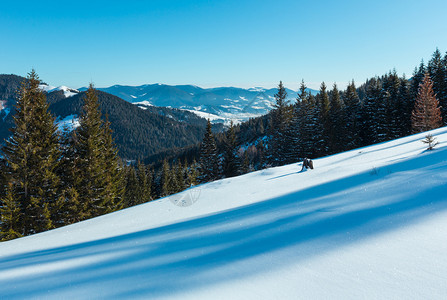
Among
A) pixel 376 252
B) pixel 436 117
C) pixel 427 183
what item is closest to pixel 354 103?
pixel 436 117

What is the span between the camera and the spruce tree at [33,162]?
1544 centimetres

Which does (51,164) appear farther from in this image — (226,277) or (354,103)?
(354,103)

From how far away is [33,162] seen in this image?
627 inches

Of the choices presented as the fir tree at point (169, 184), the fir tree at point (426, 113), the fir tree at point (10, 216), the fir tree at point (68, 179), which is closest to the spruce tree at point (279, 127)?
the fir tree at point (426, 113)

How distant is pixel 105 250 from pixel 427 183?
674cm

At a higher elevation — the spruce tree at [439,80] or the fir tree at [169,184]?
the spruce tree at [439,80]

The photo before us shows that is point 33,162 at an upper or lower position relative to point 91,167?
upper

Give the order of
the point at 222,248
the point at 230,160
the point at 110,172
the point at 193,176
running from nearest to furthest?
1. the point at 222,248
2. the point at 110,172
3. the point at 230,160
4. the point at 193,176

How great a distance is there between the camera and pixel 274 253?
3.12 metres

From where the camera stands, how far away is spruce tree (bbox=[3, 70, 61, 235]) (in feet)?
50.6

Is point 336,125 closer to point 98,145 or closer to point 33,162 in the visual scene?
point 98,145

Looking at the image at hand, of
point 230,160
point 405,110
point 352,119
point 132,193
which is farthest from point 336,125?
point 132,193

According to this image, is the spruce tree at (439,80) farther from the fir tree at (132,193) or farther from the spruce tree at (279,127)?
the fir tree at (132,193)

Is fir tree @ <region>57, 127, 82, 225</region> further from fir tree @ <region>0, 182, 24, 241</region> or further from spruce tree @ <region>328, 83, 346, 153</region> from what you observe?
spruce tree @ <region>328, 83, 346, 153</region>
